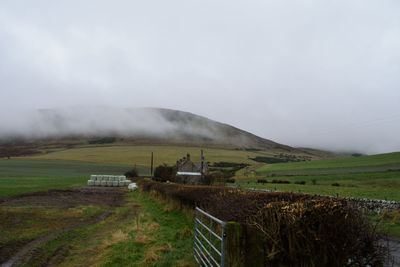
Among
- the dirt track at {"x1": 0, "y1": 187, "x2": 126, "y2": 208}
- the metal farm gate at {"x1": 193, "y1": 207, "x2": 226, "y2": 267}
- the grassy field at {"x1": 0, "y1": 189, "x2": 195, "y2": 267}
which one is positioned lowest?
the dirt track at {"x1": 0, "y1": 187, "x2": 126, "y2": 208}

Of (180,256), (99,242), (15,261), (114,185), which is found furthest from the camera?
(114,185)

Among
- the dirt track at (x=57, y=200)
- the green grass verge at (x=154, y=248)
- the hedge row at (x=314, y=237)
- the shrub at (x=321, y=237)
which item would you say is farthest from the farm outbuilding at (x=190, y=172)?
the shrub at (x=321, y=237)

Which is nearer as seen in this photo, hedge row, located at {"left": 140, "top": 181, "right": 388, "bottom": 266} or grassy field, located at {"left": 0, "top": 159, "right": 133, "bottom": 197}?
hedge row, located at {"left": 140, "top": 181, "right": 388, "bottom": 266}

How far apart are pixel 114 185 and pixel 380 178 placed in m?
42.5

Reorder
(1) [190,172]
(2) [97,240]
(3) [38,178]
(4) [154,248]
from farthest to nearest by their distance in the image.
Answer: (3) [38,178]
(1) [190,172]
(2) [97,240]
(4) [154,248]

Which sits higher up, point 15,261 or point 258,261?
point 258,261

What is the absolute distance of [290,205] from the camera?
25.1 ft

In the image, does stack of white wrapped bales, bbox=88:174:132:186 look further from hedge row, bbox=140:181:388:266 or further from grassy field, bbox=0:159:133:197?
hedge row, bbox=140:181:388:266

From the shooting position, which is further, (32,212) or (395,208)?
(32,212)

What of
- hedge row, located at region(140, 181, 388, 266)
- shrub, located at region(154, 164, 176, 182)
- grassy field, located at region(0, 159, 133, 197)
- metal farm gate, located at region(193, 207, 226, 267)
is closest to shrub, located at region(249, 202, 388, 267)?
hedge row, located at region(140, 181, 388, 266)

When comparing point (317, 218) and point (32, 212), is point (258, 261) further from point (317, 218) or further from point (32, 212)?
point (32, 212)

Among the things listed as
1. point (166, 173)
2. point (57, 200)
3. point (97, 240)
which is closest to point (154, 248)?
point (97, 240)

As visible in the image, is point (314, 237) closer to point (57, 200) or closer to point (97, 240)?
point (97, 240)

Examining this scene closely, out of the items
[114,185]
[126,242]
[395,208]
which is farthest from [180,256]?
[114,185]
